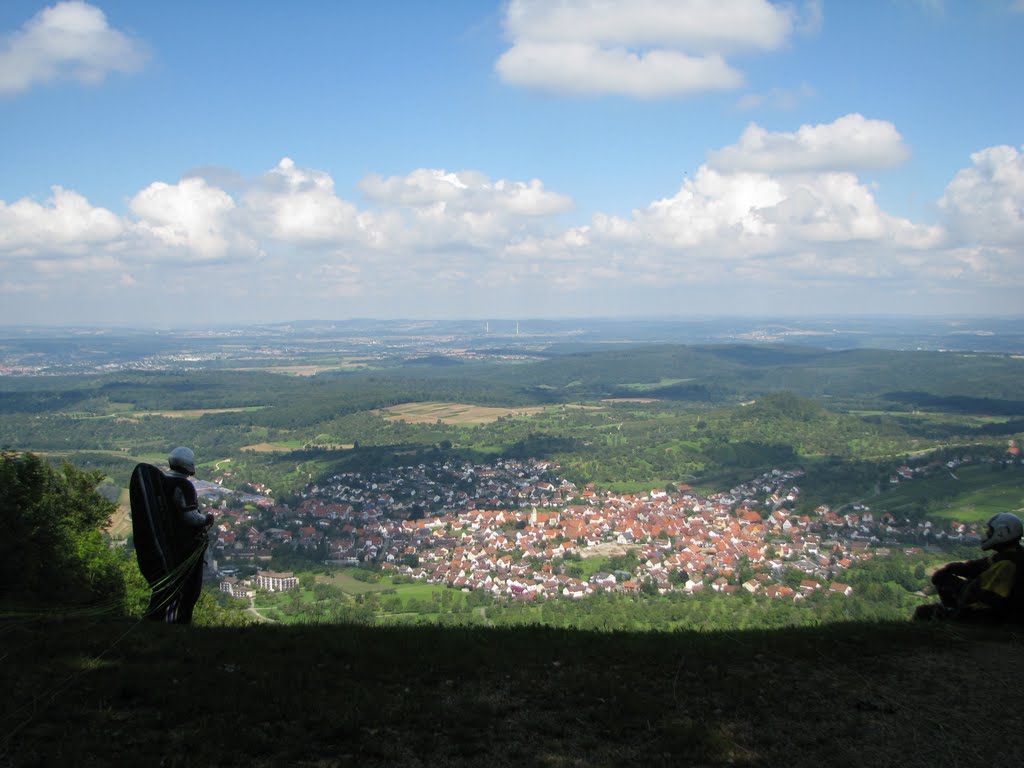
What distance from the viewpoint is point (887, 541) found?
116 ft

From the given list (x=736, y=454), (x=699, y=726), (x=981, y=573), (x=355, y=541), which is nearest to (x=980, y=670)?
(x=981, y=573)

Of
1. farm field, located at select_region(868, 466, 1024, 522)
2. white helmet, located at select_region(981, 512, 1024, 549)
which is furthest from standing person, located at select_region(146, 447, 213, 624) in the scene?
farm field, located at select_region(868, 466, 1024, 522)

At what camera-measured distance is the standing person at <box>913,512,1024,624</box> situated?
718cm

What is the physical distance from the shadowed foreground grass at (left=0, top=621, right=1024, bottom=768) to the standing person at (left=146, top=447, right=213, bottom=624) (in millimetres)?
465

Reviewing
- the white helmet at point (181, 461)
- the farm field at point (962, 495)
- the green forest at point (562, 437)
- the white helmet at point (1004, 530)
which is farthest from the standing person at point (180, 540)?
the farm field at point (962, 495)

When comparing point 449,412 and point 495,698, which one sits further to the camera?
point 449,412

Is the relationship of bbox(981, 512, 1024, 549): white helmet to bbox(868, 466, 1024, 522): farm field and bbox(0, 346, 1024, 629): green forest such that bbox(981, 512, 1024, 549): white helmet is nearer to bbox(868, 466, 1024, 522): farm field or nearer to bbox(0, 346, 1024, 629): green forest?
bbox(0, 346, 1024, 629): green forest

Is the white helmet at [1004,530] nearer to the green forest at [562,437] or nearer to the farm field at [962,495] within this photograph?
the green forest at [562,437]

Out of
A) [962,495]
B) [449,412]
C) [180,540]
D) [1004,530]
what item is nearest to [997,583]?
[1004,530]

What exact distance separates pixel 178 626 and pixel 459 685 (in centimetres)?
349

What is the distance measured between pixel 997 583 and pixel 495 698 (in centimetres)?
610

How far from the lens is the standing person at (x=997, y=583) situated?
718 centimetres

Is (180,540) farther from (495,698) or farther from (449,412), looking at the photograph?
(449,412)

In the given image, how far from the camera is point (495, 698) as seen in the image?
18.2ft
